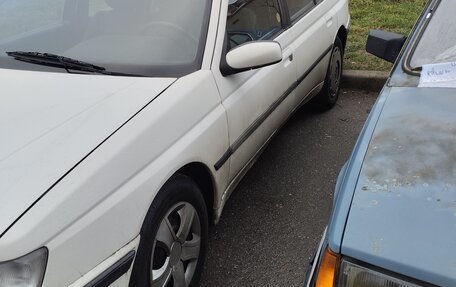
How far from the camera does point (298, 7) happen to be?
3.71m

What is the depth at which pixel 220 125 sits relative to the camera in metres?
2.45

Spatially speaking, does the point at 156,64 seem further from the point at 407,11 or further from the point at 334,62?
the point at 407,11

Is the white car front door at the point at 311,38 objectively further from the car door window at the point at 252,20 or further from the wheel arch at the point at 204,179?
the wheel arch at the point at 204,179

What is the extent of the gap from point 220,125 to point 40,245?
117 centimetres

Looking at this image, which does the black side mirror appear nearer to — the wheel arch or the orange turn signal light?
the wheel arch

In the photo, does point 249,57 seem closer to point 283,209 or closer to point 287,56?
point 287,56

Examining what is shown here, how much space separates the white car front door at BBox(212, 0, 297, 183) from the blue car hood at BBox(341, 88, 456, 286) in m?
0.85

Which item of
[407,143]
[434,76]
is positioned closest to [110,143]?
[407,143]

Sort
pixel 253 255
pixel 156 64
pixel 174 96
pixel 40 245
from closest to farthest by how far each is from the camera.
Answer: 1. pixel 40 245
2. pixel 174 96
3. pixel 156 64
4. pixel 253 255

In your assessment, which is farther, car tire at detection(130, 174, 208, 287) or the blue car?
car tire at detection(130, 174, 208, 287)

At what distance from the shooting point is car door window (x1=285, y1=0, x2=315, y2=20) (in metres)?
3.54

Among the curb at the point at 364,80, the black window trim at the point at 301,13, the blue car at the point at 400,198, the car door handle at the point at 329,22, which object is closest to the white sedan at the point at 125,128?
the black window trim at the point at 301,13

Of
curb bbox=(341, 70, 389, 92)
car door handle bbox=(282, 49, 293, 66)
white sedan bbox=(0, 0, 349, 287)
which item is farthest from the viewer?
curb bbox=(341, 70, 389, 92)

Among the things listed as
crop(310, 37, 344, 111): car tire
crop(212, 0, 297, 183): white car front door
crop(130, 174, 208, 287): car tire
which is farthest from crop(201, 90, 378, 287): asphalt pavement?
crop(212, 0, 297, 183): white car front door
